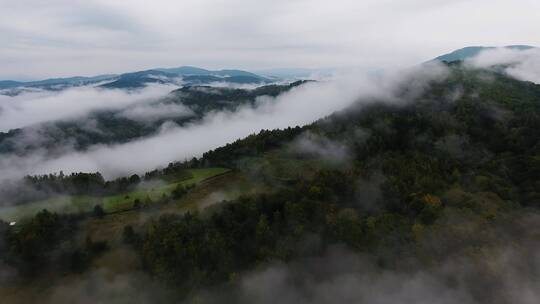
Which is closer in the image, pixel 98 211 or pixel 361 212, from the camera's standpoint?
pixel 98 211

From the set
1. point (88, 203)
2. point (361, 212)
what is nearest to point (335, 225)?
point (361, 212)

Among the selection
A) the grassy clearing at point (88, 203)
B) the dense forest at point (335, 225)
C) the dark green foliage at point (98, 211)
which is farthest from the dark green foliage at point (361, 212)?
the grassy clearing at point (88, 203)

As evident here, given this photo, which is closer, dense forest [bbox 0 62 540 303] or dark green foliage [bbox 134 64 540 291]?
dense forest [bbox 0 62 540 303]

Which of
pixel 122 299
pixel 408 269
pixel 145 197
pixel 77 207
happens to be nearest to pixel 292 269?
pixel 408 269

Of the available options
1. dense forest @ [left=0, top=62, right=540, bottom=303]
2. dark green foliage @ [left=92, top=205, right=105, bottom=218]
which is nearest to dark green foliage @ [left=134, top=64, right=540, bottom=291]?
dense forest @ [left=0, top=62, right=540, bottom=303]

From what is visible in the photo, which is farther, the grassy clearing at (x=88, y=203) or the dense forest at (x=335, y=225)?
the grassy clearing at (x=88, y=203)

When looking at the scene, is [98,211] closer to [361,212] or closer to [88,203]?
[88,203]

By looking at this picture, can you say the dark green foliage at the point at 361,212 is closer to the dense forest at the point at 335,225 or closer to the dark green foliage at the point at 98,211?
the dense forest at the point at 335,225

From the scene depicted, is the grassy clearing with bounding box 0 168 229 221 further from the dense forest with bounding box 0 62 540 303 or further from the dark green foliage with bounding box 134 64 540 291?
the dark green foliage with bounding box 134 64 540 291
